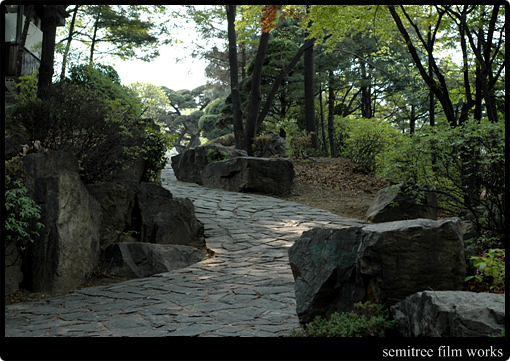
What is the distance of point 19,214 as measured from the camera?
530cm

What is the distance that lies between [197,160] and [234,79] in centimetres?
383

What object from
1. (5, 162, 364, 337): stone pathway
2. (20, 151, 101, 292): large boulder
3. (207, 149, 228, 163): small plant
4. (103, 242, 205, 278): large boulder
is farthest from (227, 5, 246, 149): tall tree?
(20, 151, 101, 292): large boulder

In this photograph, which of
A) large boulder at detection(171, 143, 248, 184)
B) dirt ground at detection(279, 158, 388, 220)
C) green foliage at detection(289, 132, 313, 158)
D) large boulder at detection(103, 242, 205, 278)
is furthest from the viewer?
green foliage at detection(289, 132, 313, 158)

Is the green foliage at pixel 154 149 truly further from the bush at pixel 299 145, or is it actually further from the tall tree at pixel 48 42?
the bush at pixel 299 145

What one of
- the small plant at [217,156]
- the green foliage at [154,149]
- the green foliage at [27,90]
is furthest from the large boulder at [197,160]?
the green foliage at [27,90]

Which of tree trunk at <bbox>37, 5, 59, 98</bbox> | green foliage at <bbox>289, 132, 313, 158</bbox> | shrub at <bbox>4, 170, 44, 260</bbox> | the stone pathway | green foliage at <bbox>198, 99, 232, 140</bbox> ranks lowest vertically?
the stone pathway

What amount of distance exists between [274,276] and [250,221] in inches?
164

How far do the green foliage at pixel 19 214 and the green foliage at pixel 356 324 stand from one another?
12.0 feet

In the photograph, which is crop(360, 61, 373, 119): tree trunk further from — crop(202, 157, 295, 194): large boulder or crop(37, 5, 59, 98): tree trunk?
crop(37, 5, 59, 98): tree trunk

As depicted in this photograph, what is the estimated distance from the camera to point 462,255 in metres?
3.38

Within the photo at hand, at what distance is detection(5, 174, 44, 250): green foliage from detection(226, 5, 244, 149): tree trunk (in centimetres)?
1261

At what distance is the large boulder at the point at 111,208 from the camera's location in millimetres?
7199

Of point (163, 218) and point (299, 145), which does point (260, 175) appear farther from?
point (163, 218)

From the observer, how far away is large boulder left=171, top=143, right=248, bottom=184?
53.3ft
